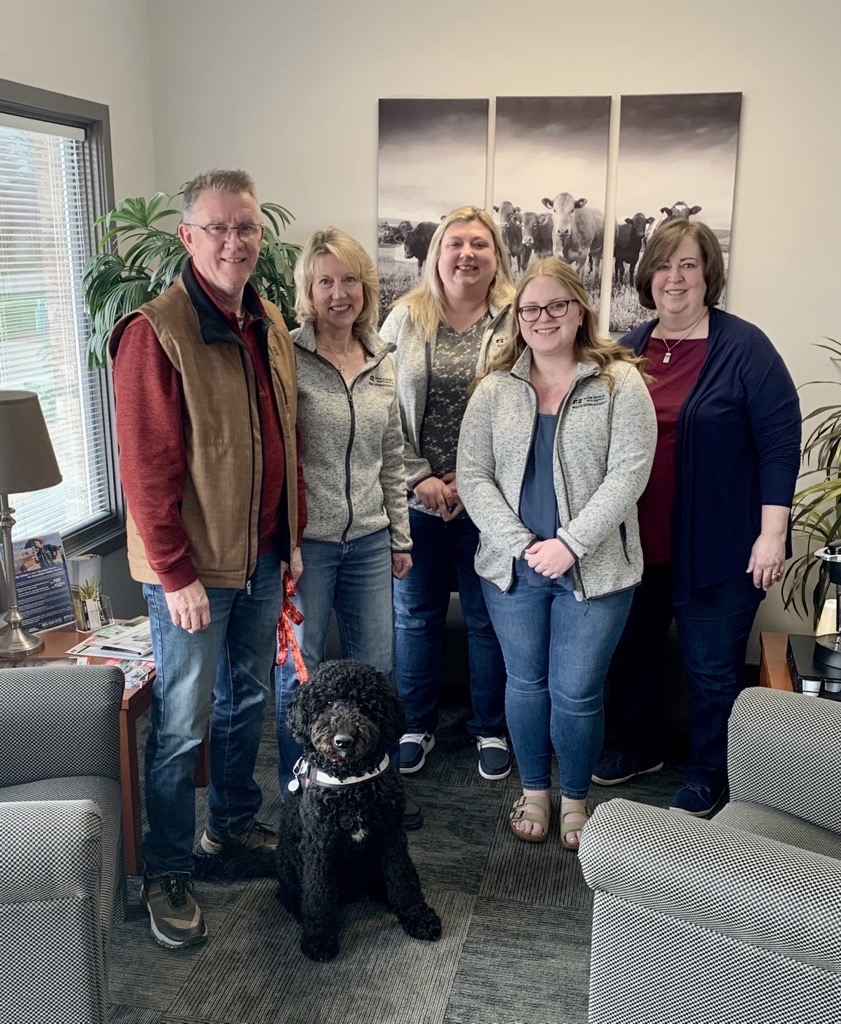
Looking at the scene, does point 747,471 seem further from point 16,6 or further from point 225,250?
point 16,6

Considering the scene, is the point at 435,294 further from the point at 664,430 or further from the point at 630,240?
the point at 630,240

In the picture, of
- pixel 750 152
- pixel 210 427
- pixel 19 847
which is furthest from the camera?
pixel 750 152

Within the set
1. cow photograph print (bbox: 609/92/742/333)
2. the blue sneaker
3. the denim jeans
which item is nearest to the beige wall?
cow photograph print (bbox: 609/92/742/333)

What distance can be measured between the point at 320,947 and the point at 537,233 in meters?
2.58

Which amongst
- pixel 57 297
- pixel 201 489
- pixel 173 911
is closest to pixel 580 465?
pixel 201 489

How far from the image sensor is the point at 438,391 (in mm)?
2502

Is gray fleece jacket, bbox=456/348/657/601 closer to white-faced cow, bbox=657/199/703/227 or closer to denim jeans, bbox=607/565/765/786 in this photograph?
denim jeans, bbox=607/565/765/786

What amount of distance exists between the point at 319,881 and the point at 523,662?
2.33ft

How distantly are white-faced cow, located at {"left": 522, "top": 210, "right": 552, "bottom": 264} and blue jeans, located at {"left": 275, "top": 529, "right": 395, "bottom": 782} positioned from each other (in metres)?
1.70

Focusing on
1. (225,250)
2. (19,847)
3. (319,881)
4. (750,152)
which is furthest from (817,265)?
(19,847)

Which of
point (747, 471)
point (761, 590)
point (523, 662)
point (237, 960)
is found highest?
point (747, 471)

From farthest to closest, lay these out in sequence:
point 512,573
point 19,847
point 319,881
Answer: point 512,573 → point 319,881 → point 19,847

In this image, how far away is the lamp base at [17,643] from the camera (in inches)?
97.7

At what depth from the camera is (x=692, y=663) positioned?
98.4 inches
